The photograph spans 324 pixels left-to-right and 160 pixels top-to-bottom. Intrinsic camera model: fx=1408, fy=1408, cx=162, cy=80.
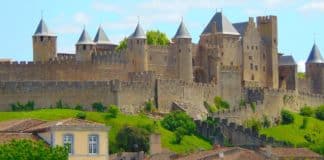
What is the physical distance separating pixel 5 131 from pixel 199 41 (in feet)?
197

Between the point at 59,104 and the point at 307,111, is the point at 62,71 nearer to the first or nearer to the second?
the point at 59,104

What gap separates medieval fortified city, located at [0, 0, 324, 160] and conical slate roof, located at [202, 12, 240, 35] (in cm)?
9

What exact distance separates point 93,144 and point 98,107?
44295mm

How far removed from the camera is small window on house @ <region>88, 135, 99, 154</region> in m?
68.9

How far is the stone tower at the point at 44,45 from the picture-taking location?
120 m

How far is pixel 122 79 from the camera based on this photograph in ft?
391

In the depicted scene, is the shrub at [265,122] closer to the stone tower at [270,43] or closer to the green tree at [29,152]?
the stone tower at [270,43]

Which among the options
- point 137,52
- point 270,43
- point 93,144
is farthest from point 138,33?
point 93,144

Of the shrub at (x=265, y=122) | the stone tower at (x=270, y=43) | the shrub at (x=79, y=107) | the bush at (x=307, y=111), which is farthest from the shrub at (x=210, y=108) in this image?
the shrub at (x=79, y=107)

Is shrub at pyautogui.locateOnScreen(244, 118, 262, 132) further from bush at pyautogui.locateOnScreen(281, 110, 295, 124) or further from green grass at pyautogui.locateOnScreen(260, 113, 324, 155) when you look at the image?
bush at pyautogui.locateOnScreen(281, 110, 295, 124)

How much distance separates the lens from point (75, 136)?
226 feet

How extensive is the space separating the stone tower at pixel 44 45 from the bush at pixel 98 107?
849 cm

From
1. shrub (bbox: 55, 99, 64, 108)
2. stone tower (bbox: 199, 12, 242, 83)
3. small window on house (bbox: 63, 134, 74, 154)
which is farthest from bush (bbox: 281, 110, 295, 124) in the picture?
small window on house (bbox: 63, 134, 74, 154)

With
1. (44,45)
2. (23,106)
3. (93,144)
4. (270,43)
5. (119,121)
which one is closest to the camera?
(93,144)
